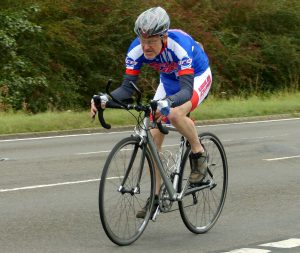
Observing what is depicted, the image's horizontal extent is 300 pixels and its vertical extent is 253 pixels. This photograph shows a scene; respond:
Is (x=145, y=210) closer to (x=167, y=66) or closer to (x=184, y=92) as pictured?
(x=184, y=92)

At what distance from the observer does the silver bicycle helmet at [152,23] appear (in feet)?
22.7

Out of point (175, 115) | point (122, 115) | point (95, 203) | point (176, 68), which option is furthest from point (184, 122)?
point (122, 115)

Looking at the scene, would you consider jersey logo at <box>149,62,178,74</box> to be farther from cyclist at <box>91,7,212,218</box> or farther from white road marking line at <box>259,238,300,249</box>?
white road marking line at <box>259,238,300,249</box>

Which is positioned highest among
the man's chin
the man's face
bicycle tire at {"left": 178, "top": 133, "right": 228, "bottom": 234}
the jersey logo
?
the man's face

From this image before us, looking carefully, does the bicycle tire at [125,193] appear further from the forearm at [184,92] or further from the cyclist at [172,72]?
the forearm at [184,92]

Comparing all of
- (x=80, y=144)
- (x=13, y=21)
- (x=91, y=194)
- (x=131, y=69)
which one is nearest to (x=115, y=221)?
(x=131, y=69)

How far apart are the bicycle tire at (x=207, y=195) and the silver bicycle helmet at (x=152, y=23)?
119 centimetres

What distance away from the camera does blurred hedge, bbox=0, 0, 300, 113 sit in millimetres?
27344

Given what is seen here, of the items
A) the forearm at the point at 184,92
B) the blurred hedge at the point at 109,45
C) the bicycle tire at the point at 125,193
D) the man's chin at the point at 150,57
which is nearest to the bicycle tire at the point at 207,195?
the bicycle tire at the point at 125,193

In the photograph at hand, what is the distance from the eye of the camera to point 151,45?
7.09 metres

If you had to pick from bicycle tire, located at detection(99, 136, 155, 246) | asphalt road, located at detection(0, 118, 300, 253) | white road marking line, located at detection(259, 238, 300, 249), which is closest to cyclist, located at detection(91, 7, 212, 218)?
bicycle tire, located at detection(99, 136, 155, 246)

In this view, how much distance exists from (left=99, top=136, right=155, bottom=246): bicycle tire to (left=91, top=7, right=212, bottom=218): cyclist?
11cm

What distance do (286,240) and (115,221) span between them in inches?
62.3

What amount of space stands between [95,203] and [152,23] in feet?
10.1
